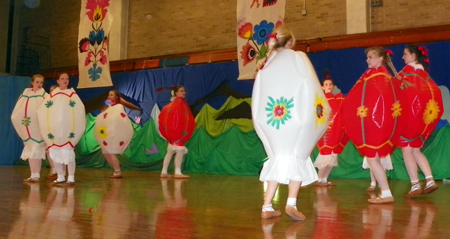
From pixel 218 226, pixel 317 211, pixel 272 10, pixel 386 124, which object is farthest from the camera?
pixel 272 10

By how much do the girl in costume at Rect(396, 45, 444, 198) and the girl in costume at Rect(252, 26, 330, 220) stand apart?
5.37 ft

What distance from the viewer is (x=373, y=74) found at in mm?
4699

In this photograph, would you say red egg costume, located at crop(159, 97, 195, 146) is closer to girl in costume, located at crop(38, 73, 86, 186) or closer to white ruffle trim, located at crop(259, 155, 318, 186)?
girl in costume, located at crop(38, 73, 86, 186)

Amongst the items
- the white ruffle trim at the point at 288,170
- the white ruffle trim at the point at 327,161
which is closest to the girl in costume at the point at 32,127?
the white ruffle trim at the point at 327,161

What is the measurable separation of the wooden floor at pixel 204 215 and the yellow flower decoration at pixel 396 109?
774mm

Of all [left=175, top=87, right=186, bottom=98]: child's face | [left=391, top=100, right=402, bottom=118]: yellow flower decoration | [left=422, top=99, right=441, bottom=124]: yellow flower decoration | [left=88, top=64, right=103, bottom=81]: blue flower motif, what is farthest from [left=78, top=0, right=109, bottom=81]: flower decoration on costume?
[left=391, top=100, right=402, bottom=118]: yellow flower decoration

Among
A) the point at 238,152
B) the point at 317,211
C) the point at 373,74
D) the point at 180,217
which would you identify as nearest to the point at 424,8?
the point at 238,152

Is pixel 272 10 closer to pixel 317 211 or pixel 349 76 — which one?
pixel 349 76

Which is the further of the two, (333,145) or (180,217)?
(333,145)

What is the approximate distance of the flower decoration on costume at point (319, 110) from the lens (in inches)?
145

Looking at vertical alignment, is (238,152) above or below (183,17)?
below

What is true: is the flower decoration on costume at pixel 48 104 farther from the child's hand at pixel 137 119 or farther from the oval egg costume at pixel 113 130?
the child's hand at pixel 137 119

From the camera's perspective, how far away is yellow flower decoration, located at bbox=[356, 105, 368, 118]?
4605mm

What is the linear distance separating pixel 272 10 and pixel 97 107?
5.55m
